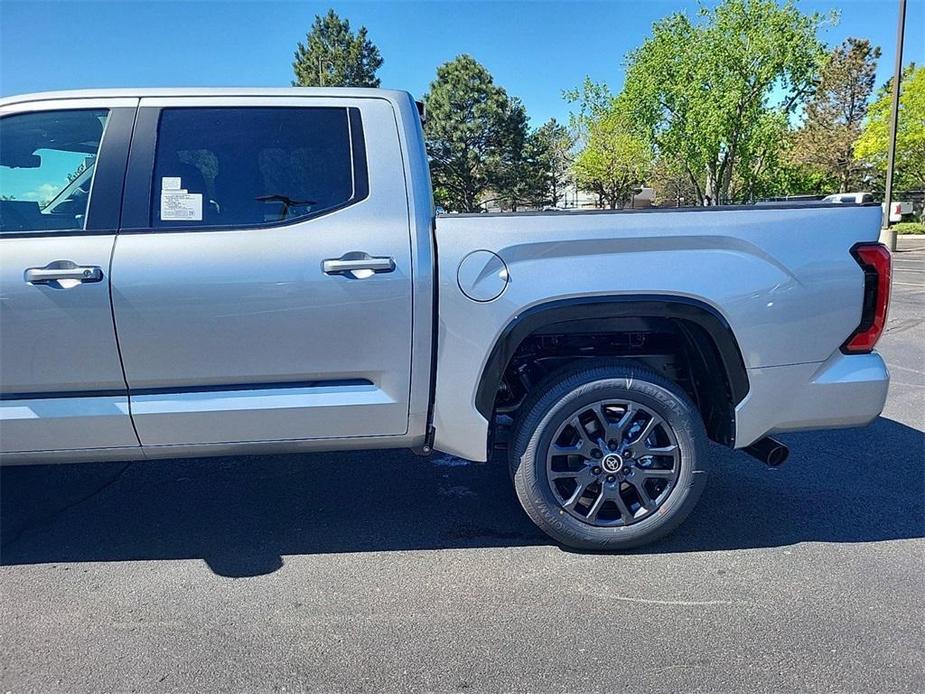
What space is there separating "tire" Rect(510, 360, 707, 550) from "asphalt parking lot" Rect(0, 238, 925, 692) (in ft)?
0.60

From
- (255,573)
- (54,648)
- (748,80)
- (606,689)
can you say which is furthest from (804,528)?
(748,80)

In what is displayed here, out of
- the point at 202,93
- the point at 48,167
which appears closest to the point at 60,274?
the point at 48,167

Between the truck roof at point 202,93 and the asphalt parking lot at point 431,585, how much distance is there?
209 cm

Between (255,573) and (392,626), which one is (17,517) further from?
(392,626)

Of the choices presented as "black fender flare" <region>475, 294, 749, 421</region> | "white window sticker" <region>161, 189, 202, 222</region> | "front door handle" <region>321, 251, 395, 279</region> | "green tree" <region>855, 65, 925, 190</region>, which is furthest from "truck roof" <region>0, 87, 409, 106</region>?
"green tree" <region>855, 65, 925, 190</region>

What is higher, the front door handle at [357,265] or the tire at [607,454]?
the front door handle at [357,265]

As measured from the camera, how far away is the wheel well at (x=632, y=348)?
2787 mm

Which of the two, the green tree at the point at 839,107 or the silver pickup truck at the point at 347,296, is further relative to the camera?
the green tree at the point at 839,107

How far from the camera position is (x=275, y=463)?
4.15 metres

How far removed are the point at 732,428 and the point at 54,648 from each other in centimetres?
291

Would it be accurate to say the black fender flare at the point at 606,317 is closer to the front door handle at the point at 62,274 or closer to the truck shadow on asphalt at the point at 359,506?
the truck shadow on asphalt at the point at 359,506

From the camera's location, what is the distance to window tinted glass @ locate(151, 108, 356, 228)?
9.02 feet

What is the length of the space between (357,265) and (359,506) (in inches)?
59.2

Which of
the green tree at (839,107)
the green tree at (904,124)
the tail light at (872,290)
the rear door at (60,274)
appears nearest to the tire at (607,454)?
the tail light at (872,290)
